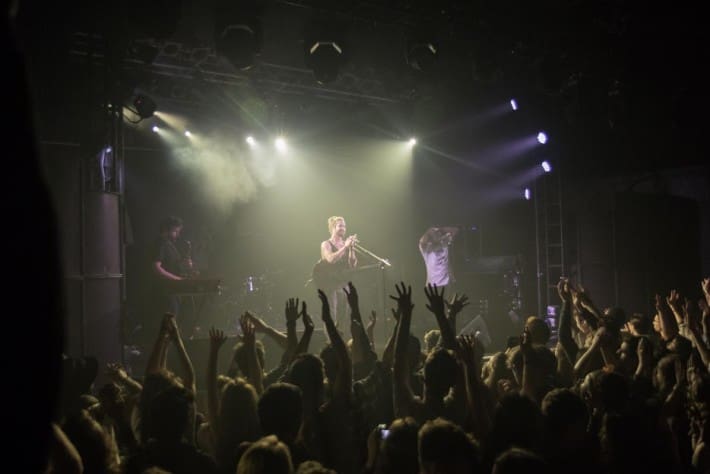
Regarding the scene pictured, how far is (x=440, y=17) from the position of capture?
1005 cm

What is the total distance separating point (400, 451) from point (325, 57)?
8.18m

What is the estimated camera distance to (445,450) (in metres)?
2.36

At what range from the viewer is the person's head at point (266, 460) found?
229 cm

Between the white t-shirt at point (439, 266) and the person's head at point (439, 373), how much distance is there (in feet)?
32.8

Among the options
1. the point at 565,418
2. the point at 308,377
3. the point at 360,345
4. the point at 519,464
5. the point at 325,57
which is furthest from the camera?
the point at 325,57

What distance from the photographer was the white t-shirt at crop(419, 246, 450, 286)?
541 inches

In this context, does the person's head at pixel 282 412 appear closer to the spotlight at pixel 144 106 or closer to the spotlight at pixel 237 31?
the spotlight at pixel 237 31

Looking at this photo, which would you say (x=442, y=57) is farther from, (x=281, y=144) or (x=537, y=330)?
(x=281, y=144)

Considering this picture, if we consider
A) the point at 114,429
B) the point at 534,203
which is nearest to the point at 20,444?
the point at 114,429

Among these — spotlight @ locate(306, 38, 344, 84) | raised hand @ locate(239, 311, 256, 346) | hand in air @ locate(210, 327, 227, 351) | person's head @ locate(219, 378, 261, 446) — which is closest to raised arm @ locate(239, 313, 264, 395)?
raised hand @ locate(239, 311, 256, 346)

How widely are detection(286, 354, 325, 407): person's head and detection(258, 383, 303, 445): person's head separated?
1.90ft

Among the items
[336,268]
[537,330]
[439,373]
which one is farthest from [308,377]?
[336,268]

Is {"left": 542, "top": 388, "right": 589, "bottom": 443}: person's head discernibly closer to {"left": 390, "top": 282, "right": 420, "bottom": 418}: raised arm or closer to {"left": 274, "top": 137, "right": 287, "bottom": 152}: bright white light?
{"left": 390, "top": 282, "right": 420, "bottom": 418}: raised arm

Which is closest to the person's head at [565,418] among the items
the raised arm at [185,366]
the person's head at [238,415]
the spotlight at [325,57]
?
the person's head at [238,415]
